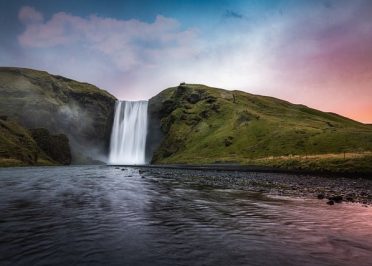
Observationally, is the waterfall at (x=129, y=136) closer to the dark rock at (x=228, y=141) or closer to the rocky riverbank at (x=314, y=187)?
the dark rock at (x=228, y=141)

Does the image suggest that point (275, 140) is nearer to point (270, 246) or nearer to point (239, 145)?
point (239, 145)

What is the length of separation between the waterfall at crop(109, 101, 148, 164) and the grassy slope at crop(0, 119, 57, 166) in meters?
37.7

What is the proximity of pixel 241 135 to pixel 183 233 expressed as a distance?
Answer: 133220 mm

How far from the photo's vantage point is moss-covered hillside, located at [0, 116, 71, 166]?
4667 inches

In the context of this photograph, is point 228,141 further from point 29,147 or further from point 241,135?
point 29,147

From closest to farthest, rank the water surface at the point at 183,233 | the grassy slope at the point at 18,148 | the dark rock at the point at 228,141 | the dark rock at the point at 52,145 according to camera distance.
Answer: the water surface at the point at 183,233
the grassy slope at the point at 18,148
the dark rock at the point at 228,141
the dark rock at the point at 52,145

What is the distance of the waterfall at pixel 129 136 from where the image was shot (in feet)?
574

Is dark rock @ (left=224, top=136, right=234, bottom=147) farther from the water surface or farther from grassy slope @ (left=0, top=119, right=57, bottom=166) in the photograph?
the water surface

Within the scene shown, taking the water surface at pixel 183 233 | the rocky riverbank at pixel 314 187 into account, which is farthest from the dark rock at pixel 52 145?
the water surface at pixel 183 233

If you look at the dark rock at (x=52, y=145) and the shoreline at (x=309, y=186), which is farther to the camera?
the dark rock at (x=52, y=145)

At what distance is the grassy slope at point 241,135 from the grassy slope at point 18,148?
5441 centimetres

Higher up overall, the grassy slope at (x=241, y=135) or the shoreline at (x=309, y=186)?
the grassy slope at (x=241, y=135)

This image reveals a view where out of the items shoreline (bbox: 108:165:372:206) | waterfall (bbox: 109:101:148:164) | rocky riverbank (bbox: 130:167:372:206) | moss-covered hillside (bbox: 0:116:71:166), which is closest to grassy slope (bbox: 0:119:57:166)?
moss-covered hillside (bbox: 0:116:71:166)

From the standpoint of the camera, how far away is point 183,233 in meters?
16.4
